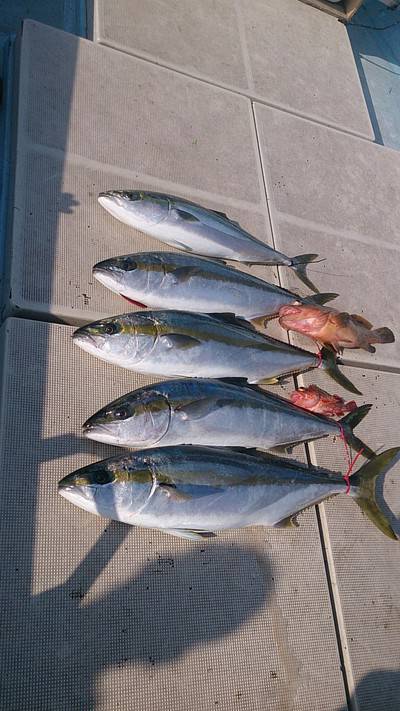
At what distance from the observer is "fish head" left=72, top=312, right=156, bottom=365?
2.45m

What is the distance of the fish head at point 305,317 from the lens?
293 cm

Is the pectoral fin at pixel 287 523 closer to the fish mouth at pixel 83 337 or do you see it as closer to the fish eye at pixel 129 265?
the fish mouth at pixel 83 337

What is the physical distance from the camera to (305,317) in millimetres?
2928

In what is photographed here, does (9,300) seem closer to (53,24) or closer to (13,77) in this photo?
(13,77)

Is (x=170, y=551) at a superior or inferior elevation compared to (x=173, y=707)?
superior

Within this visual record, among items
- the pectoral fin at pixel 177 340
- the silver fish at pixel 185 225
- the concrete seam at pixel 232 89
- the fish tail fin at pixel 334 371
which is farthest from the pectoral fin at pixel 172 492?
the concrete seam at pixel 232 89

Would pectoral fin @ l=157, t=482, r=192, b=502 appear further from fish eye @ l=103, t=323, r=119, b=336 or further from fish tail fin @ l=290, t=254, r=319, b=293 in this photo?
fish tail fin @ l=290, t=254, r=319, b=293

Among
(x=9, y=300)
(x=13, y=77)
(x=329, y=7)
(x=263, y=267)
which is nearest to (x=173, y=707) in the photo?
(x=9, y=300)

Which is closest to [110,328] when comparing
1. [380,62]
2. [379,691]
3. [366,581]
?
[366,581]

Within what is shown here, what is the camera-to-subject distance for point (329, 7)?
4930mm

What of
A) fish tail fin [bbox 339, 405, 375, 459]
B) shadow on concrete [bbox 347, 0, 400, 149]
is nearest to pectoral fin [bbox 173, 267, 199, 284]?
fish tail fin [bbox 339, 405, 375, 459]

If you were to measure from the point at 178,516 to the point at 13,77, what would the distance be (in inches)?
115

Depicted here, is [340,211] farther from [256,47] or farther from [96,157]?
[96,157]

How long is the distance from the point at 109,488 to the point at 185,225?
1567 mm
